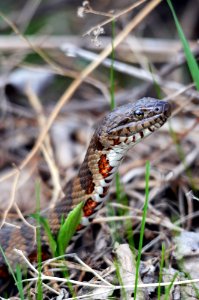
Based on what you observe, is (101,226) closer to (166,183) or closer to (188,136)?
(166,183)

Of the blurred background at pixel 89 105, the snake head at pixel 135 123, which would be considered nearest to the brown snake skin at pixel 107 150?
the snake head at pixel 135 123

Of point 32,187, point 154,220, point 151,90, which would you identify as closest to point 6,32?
point 151,90

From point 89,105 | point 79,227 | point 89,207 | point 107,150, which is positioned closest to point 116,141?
point 107,150

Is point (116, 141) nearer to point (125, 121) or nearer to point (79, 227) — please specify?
point (125, 121)

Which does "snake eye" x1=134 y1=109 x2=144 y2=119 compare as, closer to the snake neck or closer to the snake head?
the snake head

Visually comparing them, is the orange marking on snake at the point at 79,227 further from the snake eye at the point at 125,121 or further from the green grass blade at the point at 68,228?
the snake eye at the point at 125,121

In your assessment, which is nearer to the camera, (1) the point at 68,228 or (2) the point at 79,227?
(1) the point at 68,228
